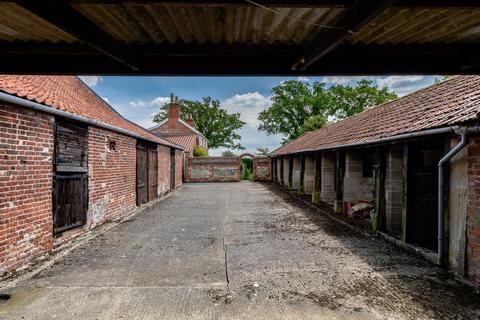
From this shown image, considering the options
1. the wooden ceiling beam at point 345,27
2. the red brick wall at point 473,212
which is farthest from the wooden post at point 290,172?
the wooden ceiling beam at point 345,27

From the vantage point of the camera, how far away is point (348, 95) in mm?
38969

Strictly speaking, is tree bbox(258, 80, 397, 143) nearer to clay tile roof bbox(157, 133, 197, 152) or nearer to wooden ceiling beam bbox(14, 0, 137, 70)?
clay tile roof bbox(157, 133, 197, 152)

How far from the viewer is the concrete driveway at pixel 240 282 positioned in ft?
11.4

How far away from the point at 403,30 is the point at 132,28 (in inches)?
89.9

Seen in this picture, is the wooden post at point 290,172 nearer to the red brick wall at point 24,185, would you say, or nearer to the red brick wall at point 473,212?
the red brick wall at point 473,212

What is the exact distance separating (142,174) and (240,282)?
8825 millimetres

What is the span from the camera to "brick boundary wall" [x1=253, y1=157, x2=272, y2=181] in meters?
28.4

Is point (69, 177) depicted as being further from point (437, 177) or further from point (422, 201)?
point (437, 177)

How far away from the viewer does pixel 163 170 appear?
635 inches

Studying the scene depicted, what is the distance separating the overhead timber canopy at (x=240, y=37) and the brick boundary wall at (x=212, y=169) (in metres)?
24.5

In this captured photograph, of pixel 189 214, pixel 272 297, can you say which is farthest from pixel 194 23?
pixel 189 214

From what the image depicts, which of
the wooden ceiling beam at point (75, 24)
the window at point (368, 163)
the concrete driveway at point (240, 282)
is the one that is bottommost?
the concrete driveway at point (240, 282)

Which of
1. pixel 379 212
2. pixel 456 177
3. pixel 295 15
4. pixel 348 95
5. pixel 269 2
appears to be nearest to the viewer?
pixel 269 2

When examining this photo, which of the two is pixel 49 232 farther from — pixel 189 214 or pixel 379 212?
pixel 379 212
